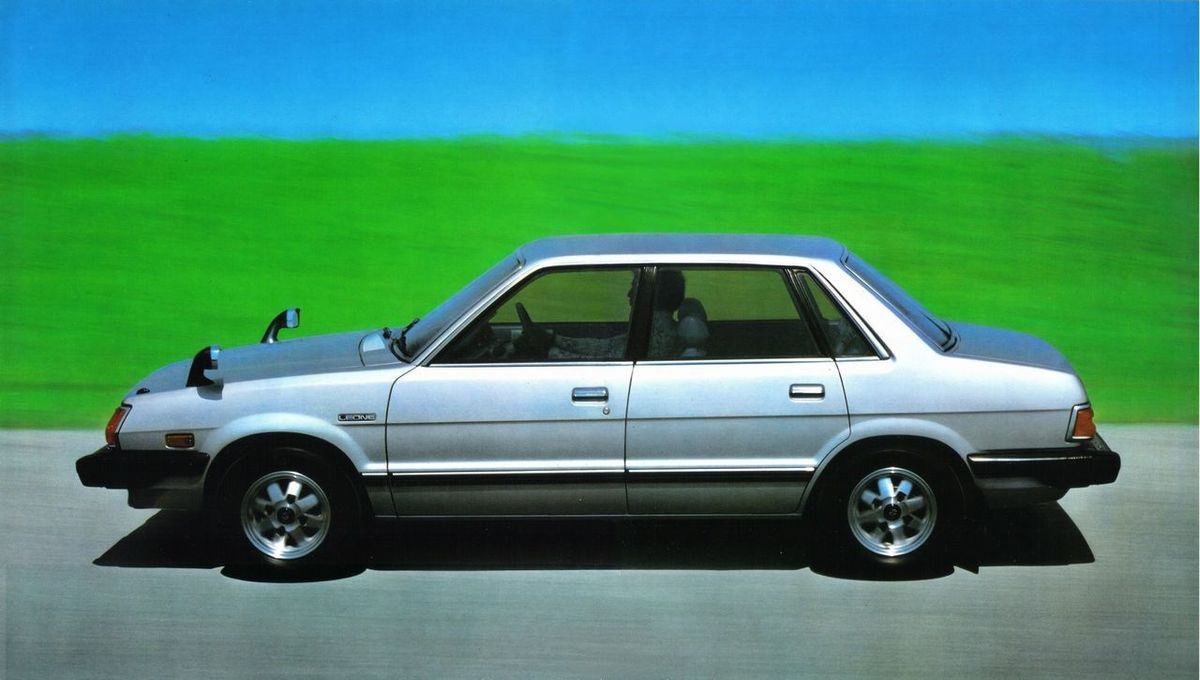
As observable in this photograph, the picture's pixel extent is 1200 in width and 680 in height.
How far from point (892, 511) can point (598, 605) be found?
1.40 meters

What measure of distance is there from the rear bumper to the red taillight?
4 cm

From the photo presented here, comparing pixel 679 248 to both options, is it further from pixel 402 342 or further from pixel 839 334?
pixel 402 342

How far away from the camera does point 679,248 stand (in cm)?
662

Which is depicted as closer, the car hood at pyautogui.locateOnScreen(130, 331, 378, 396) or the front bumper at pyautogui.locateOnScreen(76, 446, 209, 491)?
the front bumper at pyautogui.locateOnScreen(76, 446, 209, 491)

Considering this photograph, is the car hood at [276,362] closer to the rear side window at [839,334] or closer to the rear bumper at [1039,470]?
the rear side window at [839,334]

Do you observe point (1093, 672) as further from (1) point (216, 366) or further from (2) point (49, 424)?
(2) point (49, 424)

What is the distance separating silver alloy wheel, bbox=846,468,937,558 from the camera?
6.41 meters

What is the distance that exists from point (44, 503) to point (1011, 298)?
848 cm

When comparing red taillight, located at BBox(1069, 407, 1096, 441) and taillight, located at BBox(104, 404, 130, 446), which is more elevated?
taillight, located at BBox(104, 404, 130, 446)

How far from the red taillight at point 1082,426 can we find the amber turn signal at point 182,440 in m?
3.89

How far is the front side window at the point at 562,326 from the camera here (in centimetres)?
642

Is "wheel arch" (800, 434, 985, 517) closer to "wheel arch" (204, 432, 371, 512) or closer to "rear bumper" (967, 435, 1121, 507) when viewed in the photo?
"rear bumper" (967, 435, 1121, 507)

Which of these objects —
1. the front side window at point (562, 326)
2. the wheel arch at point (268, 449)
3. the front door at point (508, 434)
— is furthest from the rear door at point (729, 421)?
the wheel arch at point (268, 449)

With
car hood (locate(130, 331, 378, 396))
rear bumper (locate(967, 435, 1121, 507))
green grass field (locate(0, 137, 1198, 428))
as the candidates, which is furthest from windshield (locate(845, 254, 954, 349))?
green grass field (locate(0, 137, 1198, 428))
